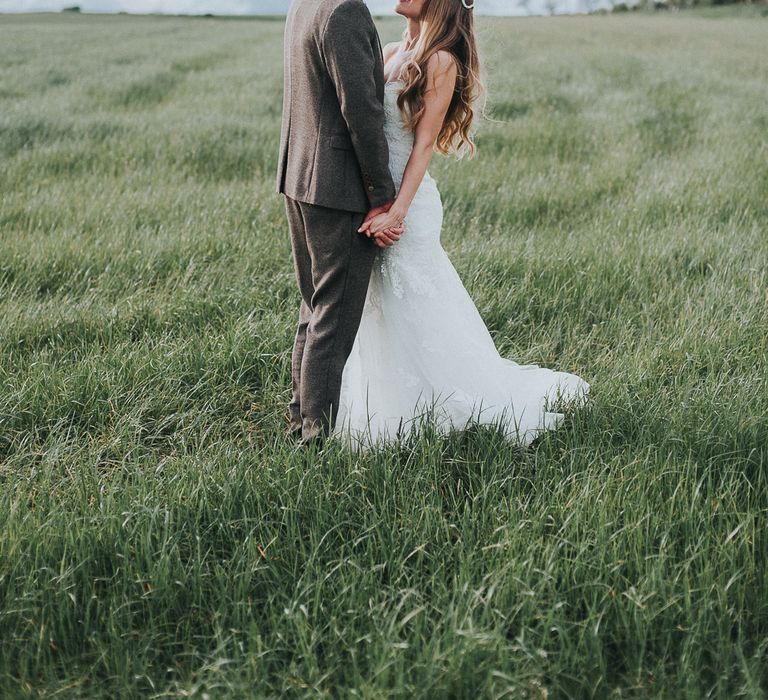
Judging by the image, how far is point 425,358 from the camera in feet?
9.61

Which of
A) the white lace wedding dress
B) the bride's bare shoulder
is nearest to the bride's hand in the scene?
the white lace wedding dress

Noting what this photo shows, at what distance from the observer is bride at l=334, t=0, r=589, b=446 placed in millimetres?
2609

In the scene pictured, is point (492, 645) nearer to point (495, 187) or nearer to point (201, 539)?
point (201, 539)

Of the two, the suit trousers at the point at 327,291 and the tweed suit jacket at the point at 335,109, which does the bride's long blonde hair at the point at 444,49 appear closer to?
the tweed suit jacket at the point at 335,109

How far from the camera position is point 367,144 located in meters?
2.45

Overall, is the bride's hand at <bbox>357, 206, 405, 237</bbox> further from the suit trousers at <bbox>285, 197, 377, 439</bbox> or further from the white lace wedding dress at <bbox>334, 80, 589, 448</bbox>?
the white lace wedding dress at <bbox>334, 80, 589, 448</bbox>

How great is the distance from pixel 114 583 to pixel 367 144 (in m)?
1.71

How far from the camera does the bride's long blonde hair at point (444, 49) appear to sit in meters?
2.50

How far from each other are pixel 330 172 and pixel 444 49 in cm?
63

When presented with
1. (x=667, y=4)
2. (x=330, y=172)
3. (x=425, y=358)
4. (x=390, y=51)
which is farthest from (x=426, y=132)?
(x=667, y=4)

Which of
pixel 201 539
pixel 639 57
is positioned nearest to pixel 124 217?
pixel 201 539

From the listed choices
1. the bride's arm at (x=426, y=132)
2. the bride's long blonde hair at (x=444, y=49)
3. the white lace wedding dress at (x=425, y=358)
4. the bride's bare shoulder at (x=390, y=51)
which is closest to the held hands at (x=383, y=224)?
the bride's arm at (x=426, y=132)

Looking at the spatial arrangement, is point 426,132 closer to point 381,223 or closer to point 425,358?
point 381,223

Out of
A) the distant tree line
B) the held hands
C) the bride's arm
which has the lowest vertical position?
the held hands
